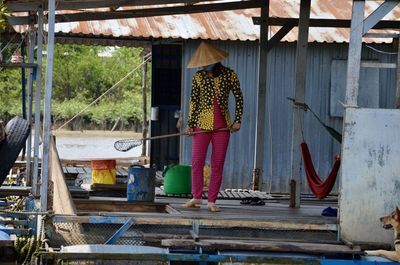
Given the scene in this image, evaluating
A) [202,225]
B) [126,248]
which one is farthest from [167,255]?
[202,225]

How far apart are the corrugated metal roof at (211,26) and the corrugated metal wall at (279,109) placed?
259 millimetres

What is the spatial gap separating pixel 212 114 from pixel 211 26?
20.4 feet

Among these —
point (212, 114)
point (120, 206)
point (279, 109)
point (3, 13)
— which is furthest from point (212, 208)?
point (279, 109)

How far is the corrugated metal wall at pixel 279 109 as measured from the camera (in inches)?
583

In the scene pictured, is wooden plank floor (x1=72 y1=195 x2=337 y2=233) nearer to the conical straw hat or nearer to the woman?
the woman

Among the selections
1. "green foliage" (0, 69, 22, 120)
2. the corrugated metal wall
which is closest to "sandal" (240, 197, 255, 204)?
the corrugated metal wall

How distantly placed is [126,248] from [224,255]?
78 centimetres

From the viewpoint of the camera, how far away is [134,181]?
31.9 feet

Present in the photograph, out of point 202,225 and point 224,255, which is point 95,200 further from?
point 224,255

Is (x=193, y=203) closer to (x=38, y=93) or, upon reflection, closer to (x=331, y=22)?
(x=38, y=93)

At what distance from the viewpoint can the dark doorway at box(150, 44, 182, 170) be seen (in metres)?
16.1

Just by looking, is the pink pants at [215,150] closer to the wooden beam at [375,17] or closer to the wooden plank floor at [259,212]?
the wooden plank floor at [259,212]

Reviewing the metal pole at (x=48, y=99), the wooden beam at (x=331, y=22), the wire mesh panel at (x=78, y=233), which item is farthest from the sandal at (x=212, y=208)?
the wooden beam at (x=331, y=22)

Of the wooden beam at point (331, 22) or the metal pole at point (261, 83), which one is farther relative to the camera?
the metal pole at point (261, 83)
